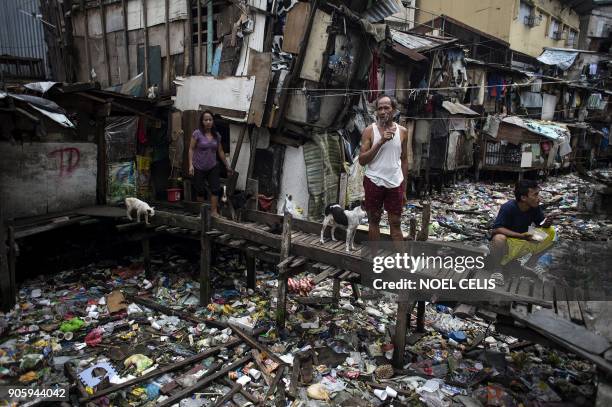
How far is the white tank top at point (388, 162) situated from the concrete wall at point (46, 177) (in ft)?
21.3

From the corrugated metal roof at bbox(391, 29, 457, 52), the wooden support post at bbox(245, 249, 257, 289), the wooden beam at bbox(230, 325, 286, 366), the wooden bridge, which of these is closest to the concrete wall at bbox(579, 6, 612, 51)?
the corrugated metal roof at bbox(391, 29, 457, 52)

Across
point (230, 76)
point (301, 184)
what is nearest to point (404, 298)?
point (301, 184)

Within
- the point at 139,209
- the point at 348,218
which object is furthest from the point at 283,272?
the point at 139,209

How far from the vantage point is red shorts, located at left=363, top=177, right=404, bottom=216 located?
198 inches

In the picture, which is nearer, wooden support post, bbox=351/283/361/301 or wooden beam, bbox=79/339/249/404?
wooden beam, bbox=79/339/249/404

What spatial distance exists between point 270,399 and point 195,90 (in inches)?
295

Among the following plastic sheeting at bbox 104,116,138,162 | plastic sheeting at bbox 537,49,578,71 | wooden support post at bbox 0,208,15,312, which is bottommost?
wooden support post at bbox 0,208,15,312

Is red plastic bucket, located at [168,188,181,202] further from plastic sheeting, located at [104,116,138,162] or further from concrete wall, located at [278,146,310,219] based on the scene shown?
concrete wall, located at [278,146,310,219]

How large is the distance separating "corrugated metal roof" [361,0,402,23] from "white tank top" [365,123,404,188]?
21.0ft

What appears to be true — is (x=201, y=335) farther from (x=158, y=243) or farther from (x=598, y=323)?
(x=598, y=323)

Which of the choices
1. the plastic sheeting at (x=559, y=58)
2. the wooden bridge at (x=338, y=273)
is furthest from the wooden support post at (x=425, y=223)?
the plastic sheeting at (x=559, y=58)

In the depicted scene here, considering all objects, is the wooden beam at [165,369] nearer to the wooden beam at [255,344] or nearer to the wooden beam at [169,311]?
the wooden beam at [255,344]

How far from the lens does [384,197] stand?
16.8 ft

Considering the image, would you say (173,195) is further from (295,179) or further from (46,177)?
(295,179)
